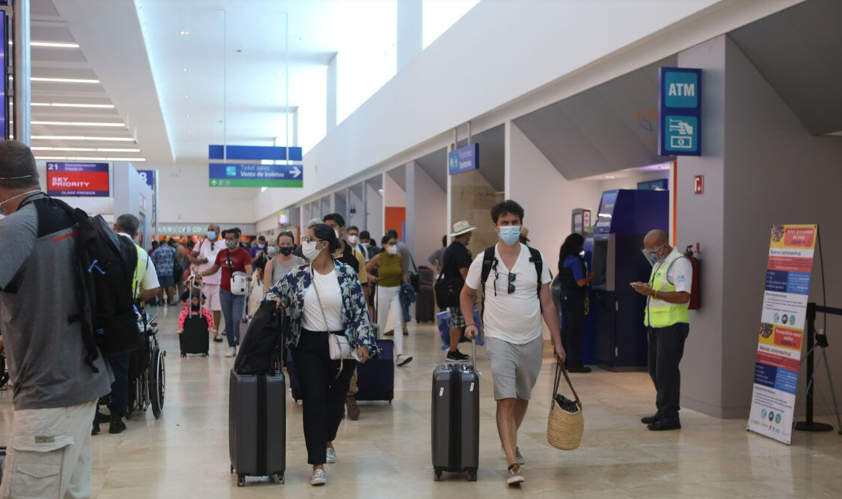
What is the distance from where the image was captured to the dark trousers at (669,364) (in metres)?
6.46

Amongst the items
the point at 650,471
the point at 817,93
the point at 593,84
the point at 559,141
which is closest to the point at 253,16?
the point at 559,141

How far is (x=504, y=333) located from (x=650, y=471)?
131 centimetres

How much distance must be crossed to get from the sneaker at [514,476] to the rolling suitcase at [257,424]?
1.32 m

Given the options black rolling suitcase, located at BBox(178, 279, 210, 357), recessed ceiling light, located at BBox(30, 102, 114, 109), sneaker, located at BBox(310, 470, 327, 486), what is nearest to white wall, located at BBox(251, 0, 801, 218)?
sneaker, located at BBox(310, 470, 327, 486)

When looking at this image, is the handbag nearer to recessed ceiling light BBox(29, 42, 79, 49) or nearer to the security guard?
the security guard

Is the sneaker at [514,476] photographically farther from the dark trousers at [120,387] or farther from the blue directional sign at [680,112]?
the blue directional sign at [680,112]

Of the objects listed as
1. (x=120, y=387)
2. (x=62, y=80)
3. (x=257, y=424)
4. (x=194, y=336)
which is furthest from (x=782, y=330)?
(x=62, y=80)

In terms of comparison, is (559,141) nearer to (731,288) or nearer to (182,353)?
(731,288)

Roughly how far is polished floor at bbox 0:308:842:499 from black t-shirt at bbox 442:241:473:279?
5.31 ft

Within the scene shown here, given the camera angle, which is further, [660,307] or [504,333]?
[660,307]

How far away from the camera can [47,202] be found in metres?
2.88

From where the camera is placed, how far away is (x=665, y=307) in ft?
21.3

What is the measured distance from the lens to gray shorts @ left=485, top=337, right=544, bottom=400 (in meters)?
5.05

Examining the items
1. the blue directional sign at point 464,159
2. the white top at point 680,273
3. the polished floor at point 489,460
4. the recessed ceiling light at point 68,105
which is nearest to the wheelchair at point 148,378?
the polished floor at point 489,460
